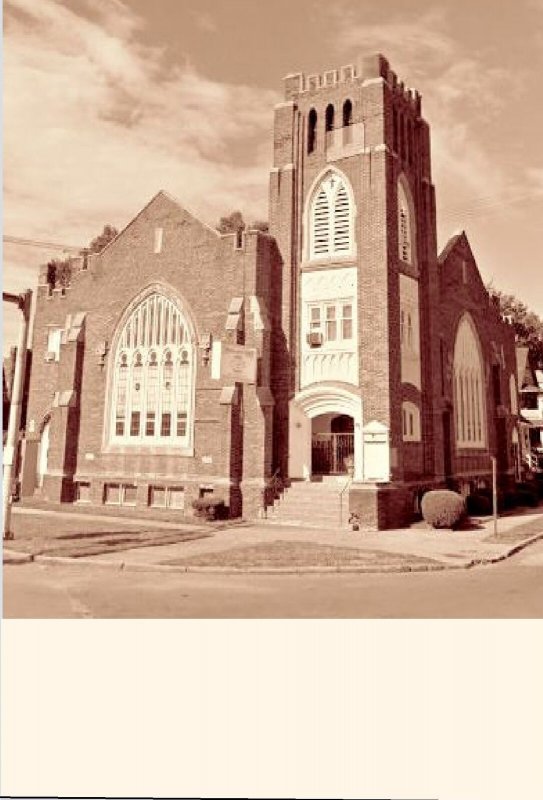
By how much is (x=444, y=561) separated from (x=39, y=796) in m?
8.13

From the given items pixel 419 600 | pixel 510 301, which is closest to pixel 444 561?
pixel 419 600

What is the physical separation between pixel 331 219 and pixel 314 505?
882 cm

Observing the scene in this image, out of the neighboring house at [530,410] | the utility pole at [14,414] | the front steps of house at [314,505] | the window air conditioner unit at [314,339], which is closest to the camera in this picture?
the utility pole at [14,414]

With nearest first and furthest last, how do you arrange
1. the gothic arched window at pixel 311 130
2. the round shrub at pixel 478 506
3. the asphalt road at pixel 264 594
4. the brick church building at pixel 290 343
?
the asphalt road at pixel 264 594 → the brick church building at pixel 290 343 → the gothic arched window at pixel 311 130 → the round shrub at pixel 478 506

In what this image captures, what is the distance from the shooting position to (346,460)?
18312 millimetres

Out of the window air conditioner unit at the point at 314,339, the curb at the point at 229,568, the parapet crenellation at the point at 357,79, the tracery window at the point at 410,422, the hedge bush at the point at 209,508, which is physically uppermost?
the parapet crenellation at the point at 357,79

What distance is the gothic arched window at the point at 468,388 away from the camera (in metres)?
23.7

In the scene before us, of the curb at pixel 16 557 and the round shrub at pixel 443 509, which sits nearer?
the curb at pixel 16 557

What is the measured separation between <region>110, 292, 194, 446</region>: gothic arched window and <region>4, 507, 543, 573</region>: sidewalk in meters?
3.63

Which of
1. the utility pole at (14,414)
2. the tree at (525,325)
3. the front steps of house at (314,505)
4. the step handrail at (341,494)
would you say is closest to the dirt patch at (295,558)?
the step handrail at (341,494)

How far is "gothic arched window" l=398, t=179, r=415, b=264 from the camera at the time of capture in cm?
1941

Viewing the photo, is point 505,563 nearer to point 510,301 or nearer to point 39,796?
point 39,796

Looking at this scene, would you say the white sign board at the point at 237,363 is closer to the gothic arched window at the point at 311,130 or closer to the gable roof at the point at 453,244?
the gothic arched window at the point at 311,130

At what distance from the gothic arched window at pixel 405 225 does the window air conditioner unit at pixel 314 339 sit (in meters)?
3.94
